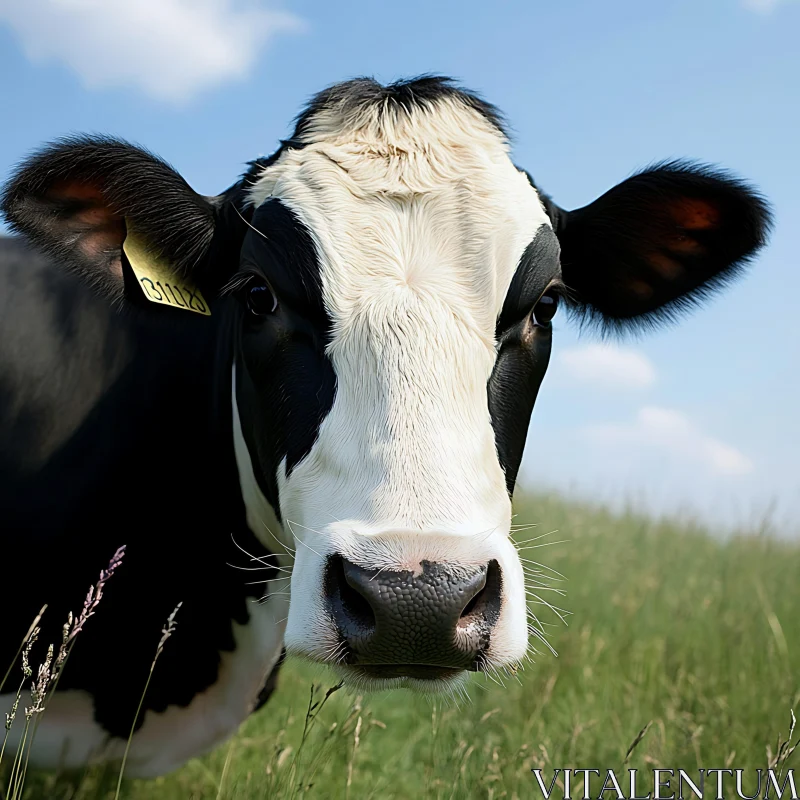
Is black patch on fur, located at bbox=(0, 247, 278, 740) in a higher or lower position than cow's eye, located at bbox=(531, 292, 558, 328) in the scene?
lower

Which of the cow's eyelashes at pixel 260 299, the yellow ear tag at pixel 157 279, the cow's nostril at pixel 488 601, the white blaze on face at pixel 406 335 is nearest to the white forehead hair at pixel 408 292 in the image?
the white blaze on face at pixel 406 335

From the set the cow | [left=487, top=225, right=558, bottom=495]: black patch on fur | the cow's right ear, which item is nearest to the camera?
the cow

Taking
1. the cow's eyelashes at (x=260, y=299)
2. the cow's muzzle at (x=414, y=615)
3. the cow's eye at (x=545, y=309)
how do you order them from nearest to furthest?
1. the cow's muzzle at (x=414, y=615)
2. the cow's eyelashes at (x=260, y=299)
3. the cow's eye at (x=545, y=309)

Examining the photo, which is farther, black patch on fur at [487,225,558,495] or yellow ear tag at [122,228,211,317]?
yellow ear tag at [122,228,211,317]

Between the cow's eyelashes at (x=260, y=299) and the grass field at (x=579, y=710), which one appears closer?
the cow's eyelashes at (x=260, y=299)

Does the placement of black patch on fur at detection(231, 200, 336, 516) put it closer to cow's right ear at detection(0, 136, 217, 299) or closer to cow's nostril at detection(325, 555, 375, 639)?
cow's right ear at detection(0, 136, 217, 299)

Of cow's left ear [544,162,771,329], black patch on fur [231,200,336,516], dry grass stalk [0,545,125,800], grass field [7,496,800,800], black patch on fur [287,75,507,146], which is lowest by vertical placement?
grass field [7,496,800,800]

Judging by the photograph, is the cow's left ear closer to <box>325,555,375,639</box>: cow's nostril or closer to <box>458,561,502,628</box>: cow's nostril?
<box>458,561,502,628</box>: cow's nostril

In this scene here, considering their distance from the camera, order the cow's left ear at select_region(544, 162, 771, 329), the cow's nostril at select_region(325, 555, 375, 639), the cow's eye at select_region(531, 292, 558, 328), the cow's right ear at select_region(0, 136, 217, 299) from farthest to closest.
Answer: the cow's left ear at select_region(544, 162, 771, 329), the cow's right ear at select_region(0, 136, 217, 299), the cow's eye at select_region(531, 292, 558, 328), the cow's nostril at select_region(325, 555, 375, 639)

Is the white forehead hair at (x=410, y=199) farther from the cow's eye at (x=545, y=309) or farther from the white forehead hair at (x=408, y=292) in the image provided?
the cow's eye at (x=545, y=309)

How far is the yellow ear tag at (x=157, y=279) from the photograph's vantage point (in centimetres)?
355

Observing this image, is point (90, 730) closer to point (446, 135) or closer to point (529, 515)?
point (446, 135)

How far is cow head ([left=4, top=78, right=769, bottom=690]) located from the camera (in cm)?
238

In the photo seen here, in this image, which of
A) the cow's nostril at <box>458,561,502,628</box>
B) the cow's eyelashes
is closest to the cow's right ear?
the cow's eyelashes
